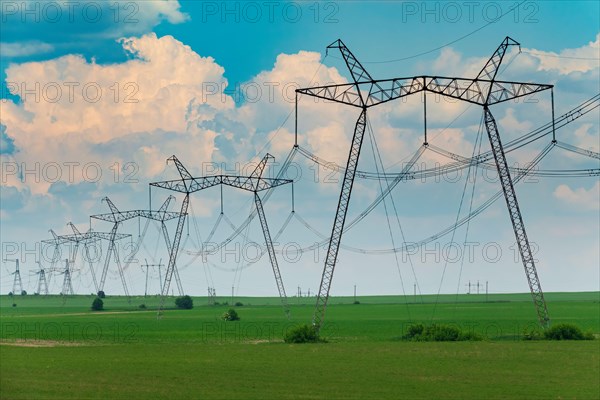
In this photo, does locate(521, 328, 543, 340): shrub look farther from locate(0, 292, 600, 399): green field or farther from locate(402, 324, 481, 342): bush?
locate(402, 324, 481, 342): bush

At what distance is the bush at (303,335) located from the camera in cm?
7519

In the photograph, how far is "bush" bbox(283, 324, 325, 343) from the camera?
75188mm

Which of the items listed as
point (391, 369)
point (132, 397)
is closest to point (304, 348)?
point (391, 369)

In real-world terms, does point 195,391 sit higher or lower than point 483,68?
lower

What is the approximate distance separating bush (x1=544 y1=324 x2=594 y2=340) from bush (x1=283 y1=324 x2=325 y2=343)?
62.6ft

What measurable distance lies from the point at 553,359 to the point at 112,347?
34.9 meters

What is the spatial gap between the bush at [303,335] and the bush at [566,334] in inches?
751

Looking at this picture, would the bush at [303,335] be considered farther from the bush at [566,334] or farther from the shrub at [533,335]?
the bush at [566,334]

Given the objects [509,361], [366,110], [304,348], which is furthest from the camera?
[366,110]

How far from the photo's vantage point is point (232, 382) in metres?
47.7

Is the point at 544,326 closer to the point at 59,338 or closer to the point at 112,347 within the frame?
the point at 112,347

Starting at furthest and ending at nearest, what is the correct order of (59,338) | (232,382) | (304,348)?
(59,338)
(304,348)
(232,382)

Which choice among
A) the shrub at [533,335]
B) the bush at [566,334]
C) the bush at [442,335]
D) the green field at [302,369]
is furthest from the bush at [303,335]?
the bush at [566,334]

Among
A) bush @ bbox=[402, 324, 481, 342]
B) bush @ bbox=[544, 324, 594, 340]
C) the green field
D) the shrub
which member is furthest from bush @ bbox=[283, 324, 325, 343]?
bush @ bbox=[544, 324, 594, 340]
